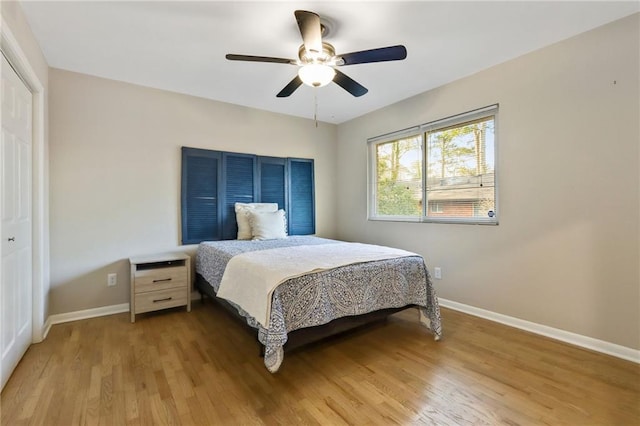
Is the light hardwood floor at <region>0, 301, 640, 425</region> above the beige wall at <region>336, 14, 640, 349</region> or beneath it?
beneath

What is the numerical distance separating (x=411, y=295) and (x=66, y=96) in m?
3.77

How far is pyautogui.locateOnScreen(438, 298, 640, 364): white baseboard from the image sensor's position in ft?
7.12

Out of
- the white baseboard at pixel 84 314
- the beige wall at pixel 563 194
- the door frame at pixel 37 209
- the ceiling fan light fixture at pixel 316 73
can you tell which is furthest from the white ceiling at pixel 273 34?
the white baseboard at pixel 84 314

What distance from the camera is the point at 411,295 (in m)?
2.57

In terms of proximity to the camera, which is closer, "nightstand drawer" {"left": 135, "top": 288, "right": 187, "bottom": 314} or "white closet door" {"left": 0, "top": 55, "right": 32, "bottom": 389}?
"white closet door" {"left": 0, "top": 55, "right": 32, "bottom": 389}

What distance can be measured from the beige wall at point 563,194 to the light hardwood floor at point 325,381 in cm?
36

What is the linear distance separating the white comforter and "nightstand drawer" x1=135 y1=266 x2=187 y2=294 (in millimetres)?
842

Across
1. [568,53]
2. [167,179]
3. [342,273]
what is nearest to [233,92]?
[167,179]

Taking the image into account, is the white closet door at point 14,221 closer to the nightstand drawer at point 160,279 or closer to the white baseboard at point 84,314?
the white baseboard at point 84,314

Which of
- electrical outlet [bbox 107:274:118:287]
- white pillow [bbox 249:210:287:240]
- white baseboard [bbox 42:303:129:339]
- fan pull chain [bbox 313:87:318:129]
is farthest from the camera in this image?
white pillow [bbox 249:210:287:240]

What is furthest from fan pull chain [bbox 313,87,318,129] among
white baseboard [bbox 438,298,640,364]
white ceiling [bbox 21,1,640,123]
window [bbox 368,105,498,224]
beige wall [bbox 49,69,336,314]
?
white baseboard [bbox 438,298,640,364]

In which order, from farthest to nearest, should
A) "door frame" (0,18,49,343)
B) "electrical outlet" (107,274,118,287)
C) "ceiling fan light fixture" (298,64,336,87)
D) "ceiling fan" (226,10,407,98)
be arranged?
1. "electrical outlet" (107,274,118,287)
2. "door frame" (0,18,49,343)
3. "ceiling fan light fixture" (298,64,336,87)
4. "ceiling fan" (226,10,407,98)

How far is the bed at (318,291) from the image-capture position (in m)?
1.92

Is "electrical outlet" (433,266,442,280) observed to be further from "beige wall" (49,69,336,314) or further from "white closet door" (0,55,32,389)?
"white closet door" (0,55,32,389)
